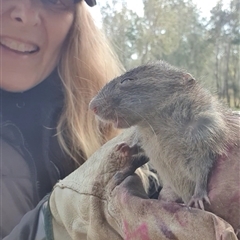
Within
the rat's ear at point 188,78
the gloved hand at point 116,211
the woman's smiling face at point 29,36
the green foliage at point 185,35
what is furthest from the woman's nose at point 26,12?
the green foliage at point 185,35

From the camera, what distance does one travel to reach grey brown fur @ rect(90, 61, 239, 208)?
2.62 ft

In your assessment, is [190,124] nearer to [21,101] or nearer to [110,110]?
[110,110]

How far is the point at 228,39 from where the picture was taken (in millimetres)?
3666

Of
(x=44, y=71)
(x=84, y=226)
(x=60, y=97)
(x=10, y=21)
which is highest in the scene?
(x=10, y=21)

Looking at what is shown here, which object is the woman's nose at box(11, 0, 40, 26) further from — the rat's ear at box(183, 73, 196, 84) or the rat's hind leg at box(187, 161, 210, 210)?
the rat's hind leg at box(187, 161, 210, 210)

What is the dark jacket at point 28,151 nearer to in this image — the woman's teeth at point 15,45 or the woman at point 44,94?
the woman at point 44,94

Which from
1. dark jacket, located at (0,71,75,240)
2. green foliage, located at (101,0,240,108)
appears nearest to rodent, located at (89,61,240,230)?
dark jacket, located at (0,71,75,240)

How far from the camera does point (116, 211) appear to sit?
2.93ft

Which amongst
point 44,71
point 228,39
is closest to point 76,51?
point 44,71

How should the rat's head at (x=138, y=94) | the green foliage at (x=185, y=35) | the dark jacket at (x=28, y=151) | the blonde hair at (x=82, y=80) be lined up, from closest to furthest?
the rat's head at (x=138, y=94)
the dark jacket at (x=28, y=151)
the blonde hair at (x=82, y=80)
the green foliage at (x=185, y=35)

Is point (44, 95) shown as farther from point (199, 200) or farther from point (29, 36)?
point (199, 200)

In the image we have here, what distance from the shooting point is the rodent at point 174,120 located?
799mm

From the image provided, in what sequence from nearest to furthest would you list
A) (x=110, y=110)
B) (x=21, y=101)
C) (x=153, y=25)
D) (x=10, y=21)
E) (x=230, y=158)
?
(x=230, y=158) < (x=110, y=110) < (x=10, y=21) < (x=21, y=101) < (x=153, y=25)

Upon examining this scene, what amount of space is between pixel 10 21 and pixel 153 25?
2.11m
